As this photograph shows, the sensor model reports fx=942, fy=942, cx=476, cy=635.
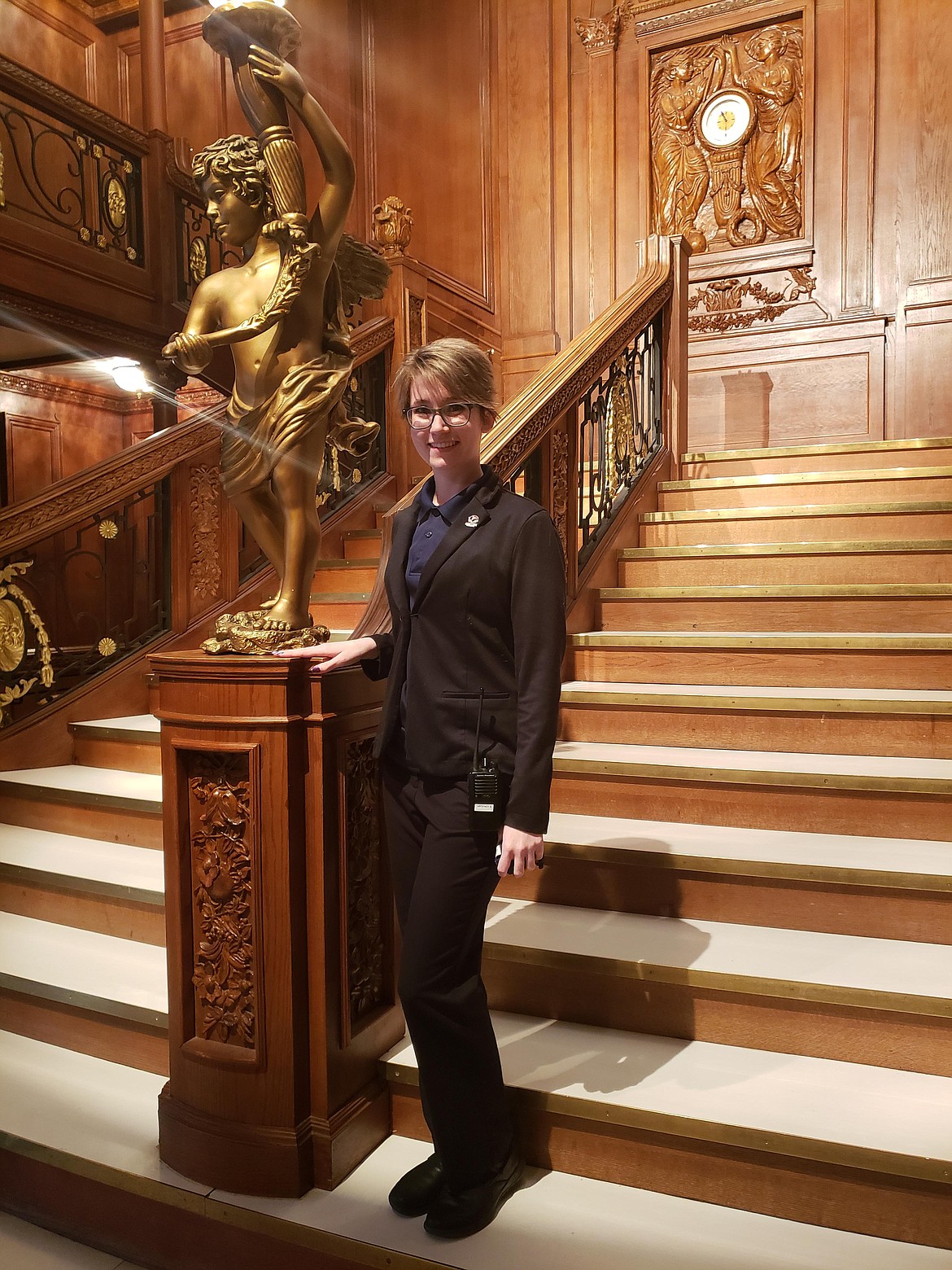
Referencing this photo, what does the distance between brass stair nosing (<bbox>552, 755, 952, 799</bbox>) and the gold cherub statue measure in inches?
44.2

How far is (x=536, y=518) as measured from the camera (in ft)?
5.41

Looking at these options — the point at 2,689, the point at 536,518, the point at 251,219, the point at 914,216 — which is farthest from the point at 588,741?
the point at 914,216

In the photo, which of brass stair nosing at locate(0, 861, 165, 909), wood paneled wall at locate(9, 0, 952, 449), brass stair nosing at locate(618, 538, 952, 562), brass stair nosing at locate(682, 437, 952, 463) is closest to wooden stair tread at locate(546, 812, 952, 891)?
brass stair nosing at locate(0, 861, 165, 909)

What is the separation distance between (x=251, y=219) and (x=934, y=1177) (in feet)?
7.28

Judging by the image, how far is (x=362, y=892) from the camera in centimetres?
212

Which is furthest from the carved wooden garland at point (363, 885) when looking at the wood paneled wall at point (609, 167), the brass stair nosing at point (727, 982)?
the wood paneled wall at point (609, 167)

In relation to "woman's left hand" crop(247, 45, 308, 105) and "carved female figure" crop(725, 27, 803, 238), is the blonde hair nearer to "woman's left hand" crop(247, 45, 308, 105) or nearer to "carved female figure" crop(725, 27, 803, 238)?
"woman's left hand" crop(247, 45, 308, 105)

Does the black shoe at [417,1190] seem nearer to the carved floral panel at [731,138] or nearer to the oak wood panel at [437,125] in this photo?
the carved floral panel at [731,138]

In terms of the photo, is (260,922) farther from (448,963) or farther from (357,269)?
(357,269)

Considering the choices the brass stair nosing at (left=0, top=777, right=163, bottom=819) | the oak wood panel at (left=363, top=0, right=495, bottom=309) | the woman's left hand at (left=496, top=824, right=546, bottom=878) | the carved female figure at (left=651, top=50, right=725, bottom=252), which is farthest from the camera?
the oak wood panel at (left=363, top=0, right=495, bottom=309)

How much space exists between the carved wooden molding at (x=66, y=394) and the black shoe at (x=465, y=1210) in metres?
7.35

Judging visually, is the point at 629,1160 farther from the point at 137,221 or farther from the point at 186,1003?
the point at 137,221

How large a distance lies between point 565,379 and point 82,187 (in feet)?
12.5

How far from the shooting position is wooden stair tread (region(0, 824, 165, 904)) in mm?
2791
